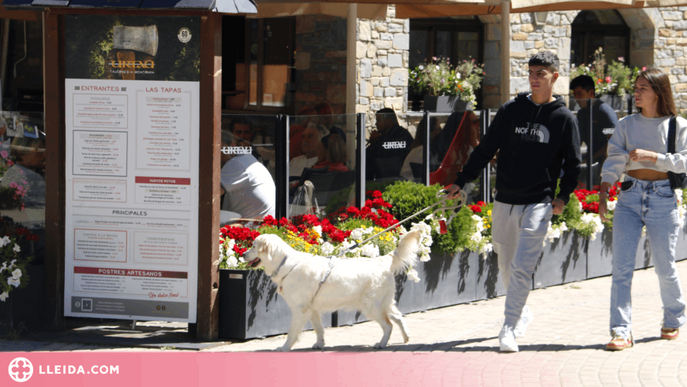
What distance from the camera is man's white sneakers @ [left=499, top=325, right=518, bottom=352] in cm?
557

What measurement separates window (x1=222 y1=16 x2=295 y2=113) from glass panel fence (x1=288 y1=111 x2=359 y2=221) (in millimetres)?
6941

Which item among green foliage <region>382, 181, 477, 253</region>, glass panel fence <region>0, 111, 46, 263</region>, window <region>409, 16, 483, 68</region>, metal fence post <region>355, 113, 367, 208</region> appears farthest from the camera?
window <region>409, 16, 483, 68</region>

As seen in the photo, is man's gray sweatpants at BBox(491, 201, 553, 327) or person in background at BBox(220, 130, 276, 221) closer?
man's gray sweatpants at BBox(491, 201, 553, 327)

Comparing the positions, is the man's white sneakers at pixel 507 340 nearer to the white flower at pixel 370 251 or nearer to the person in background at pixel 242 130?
the white flower at pixel 370 251

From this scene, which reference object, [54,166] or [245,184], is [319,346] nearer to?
[245,184]

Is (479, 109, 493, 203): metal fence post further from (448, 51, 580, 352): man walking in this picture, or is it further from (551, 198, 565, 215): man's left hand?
(551, 198, 565, 215): man's left hand

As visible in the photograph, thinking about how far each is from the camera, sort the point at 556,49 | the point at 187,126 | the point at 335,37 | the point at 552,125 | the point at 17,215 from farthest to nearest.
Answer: the point at 556,49 < the point at 335,37 < the point at 17,215 < the point at 187,126 < the point at 552,125

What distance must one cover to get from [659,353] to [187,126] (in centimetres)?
360

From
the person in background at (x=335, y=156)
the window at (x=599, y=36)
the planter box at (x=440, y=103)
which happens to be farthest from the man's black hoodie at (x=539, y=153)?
the window at (x=599, y=36)

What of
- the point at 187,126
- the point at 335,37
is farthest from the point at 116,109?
the point at 335,37

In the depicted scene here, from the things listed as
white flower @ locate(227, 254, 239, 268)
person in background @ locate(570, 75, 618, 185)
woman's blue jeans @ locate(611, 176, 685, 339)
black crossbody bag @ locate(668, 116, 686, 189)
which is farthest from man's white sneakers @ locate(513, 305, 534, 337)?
person in background @ locate(570, 75, 618, 185)

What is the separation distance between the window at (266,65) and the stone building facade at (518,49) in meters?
1.62

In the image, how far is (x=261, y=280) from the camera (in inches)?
243

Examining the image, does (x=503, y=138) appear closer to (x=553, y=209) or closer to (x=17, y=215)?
(x=553, y=209)
